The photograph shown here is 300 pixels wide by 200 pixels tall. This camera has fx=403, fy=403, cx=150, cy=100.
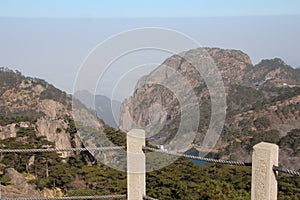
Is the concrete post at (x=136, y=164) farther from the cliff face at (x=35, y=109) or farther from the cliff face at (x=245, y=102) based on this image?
the cliff face at (x=35, y=109)

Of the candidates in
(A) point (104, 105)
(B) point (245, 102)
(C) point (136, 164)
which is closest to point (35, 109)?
(B) point (245, 102)

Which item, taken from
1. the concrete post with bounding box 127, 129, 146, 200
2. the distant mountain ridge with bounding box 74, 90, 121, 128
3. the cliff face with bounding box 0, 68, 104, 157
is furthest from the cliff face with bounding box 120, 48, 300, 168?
the cliff face with bounding box 0, 68, 104, 157

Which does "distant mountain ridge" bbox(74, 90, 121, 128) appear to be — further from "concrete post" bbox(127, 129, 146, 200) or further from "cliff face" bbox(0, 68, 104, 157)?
"cliff face" bbox(0, 68, 104, 157)

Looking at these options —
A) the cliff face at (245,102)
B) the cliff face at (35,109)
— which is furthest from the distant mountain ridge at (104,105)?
the cliff face at (35,109)

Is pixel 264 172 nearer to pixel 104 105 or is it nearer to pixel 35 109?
pixel 104 105

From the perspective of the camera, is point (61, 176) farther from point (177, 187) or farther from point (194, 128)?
point (194, 128)

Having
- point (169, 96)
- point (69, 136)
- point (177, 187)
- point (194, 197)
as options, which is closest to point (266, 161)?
point (169, 96)
